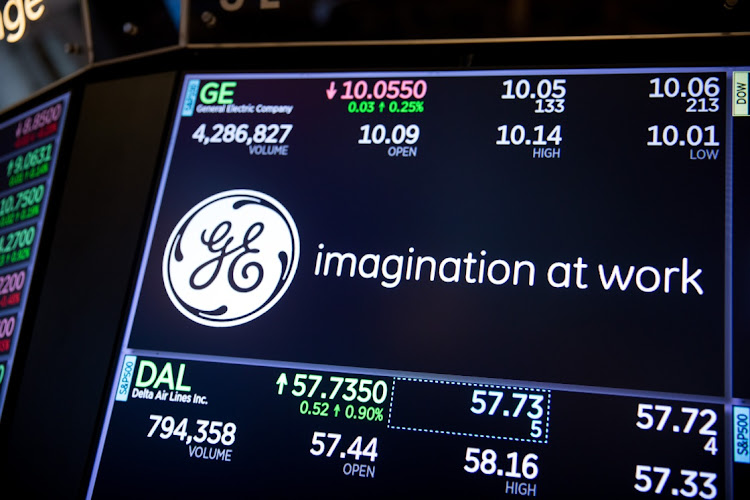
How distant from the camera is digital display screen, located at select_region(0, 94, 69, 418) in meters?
2.56

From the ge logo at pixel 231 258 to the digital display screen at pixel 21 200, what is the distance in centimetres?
54

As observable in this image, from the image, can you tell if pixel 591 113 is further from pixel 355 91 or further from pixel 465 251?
pixel 355 91

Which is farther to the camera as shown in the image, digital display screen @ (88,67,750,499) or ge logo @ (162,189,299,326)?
ge logo @ (162,189,299,326)

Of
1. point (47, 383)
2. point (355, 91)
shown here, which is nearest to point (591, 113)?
point (355, 91)

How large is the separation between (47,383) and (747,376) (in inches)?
73.2

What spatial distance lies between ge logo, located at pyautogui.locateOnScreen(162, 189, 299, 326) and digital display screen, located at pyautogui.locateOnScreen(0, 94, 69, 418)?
0.54m

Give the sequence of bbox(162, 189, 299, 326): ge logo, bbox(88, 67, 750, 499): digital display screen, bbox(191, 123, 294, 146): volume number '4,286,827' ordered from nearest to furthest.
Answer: bbox(88, 67, 750, 499): digital display screen → bbox(162, 189, 299, 326): ge logo → bbox(191, 123, 294, 146): volume number '4,286,827'

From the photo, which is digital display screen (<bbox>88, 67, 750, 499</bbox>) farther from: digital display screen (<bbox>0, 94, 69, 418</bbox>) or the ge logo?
digital display screen (<bbox>0, 94, 69, 418</bbox>)

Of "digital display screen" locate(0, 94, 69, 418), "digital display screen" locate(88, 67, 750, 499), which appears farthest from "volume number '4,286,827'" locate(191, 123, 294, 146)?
"digital display screen" locate(0, 94, 69, 418)

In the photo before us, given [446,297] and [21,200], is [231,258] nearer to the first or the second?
[446,297]

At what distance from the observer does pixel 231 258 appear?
2328mm

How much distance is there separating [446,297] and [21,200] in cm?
150

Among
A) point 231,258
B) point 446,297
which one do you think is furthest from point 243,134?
point 446,297

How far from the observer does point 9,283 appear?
265cm
